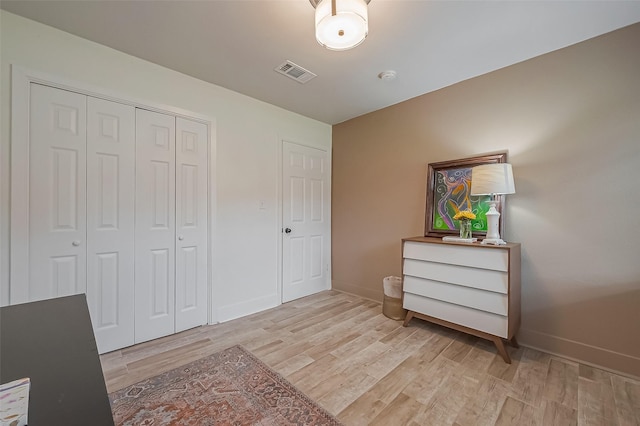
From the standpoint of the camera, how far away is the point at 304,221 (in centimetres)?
354

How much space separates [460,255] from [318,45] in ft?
6.80

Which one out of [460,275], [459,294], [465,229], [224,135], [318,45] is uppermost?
[318,45]

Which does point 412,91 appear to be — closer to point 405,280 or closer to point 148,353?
point 405,280

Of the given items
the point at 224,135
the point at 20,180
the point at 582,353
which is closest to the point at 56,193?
the point at 20,180

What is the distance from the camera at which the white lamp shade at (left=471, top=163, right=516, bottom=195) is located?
207cm

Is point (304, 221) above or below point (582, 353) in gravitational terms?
above

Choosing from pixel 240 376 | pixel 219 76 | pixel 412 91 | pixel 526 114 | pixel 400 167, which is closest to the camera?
pixel 240 376

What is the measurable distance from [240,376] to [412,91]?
3.07m

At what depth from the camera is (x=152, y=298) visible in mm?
2314

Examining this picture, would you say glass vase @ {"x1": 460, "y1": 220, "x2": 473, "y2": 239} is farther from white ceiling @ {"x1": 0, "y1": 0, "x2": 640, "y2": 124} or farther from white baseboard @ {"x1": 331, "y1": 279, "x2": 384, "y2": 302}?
white ceiling @ {"x1": 0, "y1": 0, "x2": 640, "y2": 124}

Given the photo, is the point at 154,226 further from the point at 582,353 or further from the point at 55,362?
the point at 582,353

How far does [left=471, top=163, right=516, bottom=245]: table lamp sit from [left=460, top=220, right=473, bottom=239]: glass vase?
15 centimetres

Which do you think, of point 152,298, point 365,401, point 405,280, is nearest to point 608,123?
point 405,280

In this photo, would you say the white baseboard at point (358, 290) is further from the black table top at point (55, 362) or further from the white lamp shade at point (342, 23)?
the black table top at point (55, 362)
